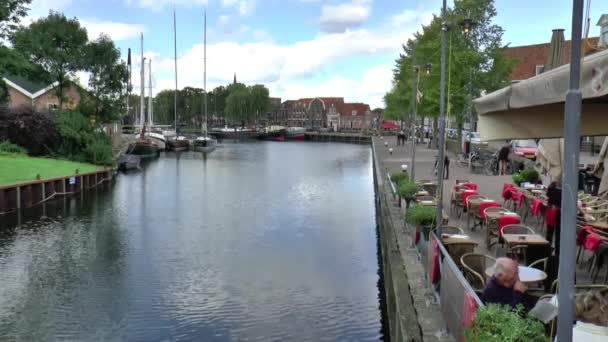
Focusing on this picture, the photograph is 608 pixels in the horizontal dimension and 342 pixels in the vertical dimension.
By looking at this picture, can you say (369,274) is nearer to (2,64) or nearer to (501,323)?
(501,323)

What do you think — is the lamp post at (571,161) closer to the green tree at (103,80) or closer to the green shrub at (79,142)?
the green shrub at (79,142)

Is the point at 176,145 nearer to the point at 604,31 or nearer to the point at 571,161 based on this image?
the point at 604,31

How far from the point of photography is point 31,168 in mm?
31062

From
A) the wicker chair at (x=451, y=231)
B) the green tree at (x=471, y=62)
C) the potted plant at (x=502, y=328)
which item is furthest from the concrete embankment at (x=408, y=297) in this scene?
the green tree at (x=471, y=62)

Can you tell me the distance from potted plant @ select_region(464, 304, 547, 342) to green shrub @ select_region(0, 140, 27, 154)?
3557 cm

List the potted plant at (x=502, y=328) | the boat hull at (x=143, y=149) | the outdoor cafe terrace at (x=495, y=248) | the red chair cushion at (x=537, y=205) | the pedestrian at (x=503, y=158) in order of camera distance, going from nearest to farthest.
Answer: the potted plant at (x=502, y=328)
the outdoor cafe terrace at (x=495, y=248)
the red chair cushion at (x=537, y=205)
the pedestrian at (x=503, y=158)
the boat hull at (x=143, y=149)

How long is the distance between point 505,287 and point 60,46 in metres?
44.3

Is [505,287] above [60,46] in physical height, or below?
below

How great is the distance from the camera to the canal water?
38.8ft

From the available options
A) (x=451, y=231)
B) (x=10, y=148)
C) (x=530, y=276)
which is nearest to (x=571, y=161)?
(x=530, y=276)

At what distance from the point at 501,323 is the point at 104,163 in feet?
128

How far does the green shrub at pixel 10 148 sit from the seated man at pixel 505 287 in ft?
114

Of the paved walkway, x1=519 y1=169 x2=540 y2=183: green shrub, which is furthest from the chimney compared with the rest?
x1=519 y1=169 x2=540 y2=183: green shrub

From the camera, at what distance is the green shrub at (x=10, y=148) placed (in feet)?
114
